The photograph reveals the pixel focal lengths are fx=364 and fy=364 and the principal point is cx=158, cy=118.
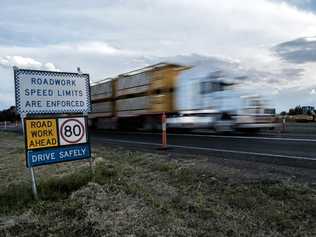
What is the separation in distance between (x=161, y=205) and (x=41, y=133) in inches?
100.0

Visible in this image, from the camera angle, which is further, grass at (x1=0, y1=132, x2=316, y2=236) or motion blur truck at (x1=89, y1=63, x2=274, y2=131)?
motion blur truck at (x1=89, y1=63, x2=274, y2=131)

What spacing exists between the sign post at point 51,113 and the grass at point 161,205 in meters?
0.62

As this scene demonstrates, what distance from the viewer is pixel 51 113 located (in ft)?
21.9

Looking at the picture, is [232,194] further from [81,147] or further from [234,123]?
[234,123]

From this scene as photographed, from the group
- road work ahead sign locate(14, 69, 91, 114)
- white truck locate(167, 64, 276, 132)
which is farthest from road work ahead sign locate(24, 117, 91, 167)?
white truck locate(167, 64, 276, 132)

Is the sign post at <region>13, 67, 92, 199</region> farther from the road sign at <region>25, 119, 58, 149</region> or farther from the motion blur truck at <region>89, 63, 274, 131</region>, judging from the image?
the motion blur truck at <region>89, 63, 274, 131</region>

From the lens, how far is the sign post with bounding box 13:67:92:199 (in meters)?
6.19

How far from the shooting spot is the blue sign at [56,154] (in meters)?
6.16

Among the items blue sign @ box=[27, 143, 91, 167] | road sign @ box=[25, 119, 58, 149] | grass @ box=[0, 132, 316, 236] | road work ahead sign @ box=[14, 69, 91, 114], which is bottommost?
grass @ box=[0, 132, 316, 236]

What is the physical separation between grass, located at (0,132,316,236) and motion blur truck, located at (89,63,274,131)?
10.8 m

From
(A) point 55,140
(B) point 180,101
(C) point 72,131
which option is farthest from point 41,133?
(B) point 180,101

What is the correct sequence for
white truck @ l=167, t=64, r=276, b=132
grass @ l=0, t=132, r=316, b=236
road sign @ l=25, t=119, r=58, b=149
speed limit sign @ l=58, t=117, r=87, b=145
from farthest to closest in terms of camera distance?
white truck @ l=167, t=64, r=276, b=132
speed limit sign @ l=58, t=117, r=87, b=145
road sign @ l=25, t=119, r=58, b=149
grass @ l=0, t=132, r=316, b=236

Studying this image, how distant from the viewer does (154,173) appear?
25.0 ft

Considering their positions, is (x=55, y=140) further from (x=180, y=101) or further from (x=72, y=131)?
(x=180, y=101)
